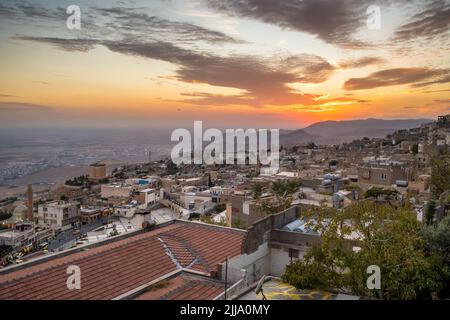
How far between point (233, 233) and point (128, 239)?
2.06 metres

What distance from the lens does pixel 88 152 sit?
13805 millimetres

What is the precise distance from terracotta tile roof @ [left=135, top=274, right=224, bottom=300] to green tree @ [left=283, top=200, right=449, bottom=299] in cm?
102

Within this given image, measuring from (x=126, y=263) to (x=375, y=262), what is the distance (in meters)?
3.37

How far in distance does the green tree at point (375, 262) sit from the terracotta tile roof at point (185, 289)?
102cm

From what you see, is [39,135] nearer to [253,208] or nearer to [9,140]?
[9,140]

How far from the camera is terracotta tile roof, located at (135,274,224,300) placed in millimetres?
5156

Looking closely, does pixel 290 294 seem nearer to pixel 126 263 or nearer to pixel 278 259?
pixel 126 263

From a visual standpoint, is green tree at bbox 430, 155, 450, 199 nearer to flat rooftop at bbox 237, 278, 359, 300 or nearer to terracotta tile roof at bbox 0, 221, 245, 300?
terracotta tile roof at bbox 0, 221, 245, 300

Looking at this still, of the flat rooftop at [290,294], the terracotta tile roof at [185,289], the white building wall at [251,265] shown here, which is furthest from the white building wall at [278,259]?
the terracotta tile roof at [185,289]

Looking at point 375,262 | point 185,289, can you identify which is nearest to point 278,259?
point 375,262

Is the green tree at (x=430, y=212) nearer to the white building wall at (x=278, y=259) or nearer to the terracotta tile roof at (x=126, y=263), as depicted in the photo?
the white building wall at (x=278, y=259)

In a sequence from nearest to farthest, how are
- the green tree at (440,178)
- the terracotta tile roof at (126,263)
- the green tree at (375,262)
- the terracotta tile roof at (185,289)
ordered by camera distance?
1. the terracotta tile roof at (126,263)
2. the terracotta tile roof at (185,289)
3. the green tree at (375,262)
4. the green tree at (440,178)

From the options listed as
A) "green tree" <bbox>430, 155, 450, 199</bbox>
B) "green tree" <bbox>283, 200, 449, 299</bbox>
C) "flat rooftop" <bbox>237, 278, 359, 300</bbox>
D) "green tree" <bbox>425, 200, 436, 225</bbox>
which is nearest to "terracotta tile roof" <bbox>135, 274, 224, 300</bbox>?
"flat rooftop" <bbox>237, 278, 359, 300</bbox>

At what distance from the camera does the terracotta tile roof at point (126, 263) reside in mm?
5027
